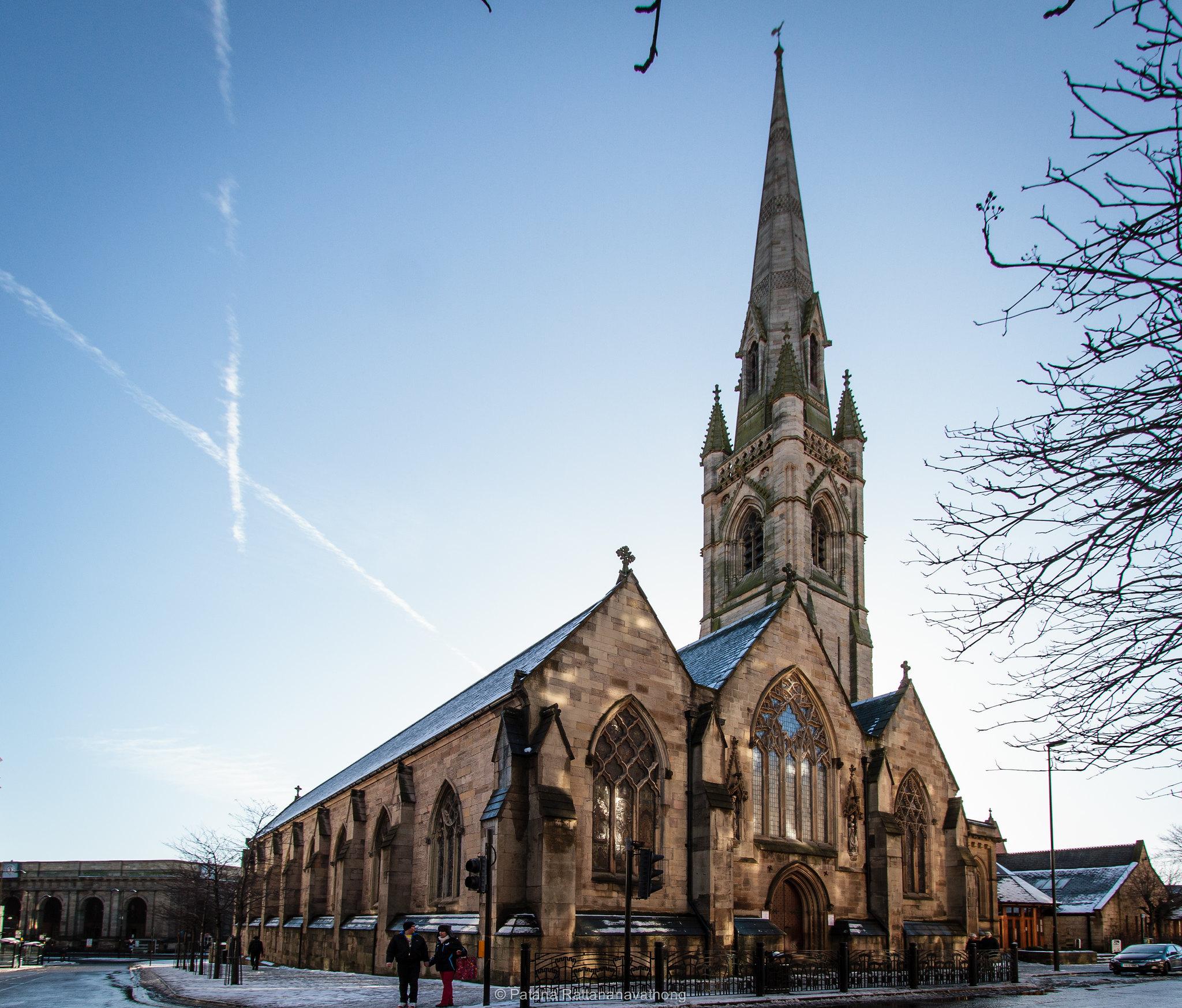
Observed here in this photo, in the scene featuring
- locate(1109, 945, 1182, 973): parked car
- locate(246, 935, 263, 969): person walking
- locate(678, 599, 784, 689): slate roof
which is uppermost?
locate(678, 599, 784, 689): slate roof

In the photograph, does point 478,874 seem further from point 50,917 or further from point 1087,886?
point 50,917

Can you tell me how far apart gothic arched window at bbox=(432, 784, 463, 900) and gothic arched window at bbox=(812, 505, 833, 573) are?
28.2 meters

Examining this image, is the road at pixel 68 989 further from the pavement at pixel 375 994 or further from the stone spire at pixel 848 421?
the stone spire at pixel 848 421

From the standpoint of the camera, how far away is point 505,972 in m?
19.0

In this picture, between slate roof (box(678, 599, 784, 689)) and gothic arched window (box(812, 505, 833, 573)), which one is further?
gothic arched window (box(812, 505, 833, 573))

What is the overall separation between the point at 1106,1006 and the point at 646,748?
10752 millimetres

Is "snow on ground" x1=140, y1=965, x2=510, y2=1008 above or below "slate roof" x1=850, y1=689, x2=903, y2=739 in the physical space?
below

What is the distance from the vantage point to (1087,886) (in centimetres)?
5372

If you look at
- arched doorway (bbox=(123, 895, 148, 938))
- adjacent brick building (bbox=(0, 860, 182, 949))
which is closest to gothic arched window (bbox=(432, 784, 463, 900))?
adjacent brick building (bbox=(0, 860, 182, 949))

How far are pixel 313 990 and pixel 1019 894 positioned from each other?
3748 cm

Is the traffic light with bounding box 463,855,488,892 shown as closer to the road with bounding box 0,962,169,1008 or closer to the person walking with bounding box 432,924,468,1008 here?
the person walking with bounding box 432,924,468,1008

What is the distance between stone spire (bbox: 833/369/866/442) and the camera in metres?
53.5

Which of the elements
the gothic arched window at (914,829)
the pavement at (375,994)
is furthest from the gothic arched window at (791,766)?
the pavement at (375,994)

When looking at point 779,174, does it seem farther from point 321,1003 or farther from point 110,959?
point 110,959
